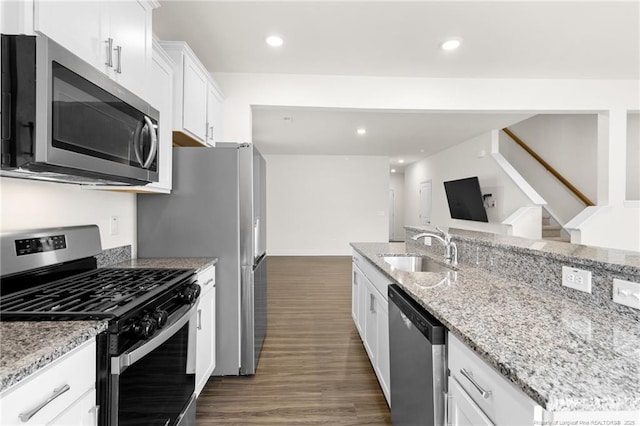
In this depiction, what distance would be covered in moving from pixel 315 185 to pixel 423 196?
10.6ft

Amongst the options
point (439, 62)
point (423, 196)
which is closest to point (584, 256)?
point (439, 62)

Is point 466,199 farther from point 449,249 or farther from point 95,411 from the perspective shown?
point 95,411

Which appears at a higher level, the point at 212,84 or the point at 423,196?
the point at 212,84

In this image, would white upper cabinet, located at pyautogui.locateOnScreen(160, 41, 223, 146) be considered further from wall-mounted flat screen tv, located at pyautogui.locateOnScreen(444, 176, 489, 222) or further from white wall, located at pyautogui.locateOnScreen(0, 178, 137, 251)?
wall-mounted flat screen tv, located at pyautogui.locateOnScreen(444, 176, 489, 222)

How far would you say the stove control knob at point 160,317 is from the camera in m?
1.34

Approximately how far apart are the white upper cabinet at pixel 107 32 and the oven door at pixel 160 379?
1116 mm

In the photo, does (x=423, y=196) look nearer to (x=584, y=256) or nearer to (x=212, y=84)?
(x=212, y=84)

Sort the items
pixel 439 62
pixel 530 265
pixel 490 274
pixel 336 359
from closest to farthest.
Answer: pixel 530 265 → pixel 490 274 → pixel 336 359 → pixel 439 62

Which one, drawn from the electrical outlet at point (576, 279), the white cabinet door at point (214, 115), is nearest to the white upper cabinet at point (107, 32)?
the white cabinet door at point (214, 115)

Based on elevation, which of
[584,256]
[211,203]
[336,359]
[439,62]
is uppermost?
[439,62]

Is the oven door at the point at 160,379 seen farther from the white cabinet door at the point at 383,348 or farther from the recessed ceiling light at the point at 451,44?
the recessed ceiling light at the point at 451,44

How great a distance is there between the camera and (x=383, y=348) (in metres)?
2.09

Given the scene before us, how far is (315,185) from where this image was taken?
8.62m

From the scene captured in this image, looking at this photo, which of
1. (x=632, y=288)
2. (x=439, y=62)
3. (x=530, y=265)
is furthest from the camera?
(x=439, y=62)
